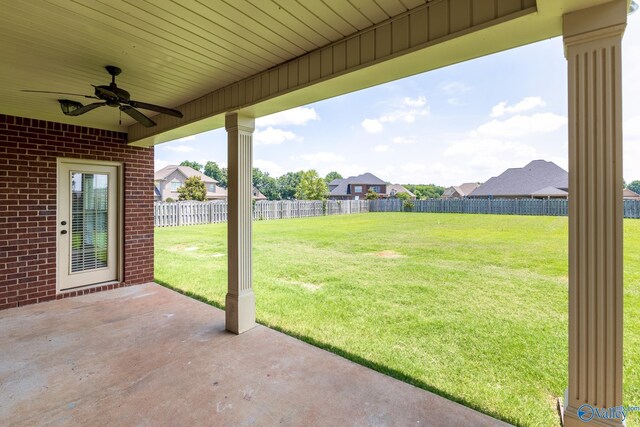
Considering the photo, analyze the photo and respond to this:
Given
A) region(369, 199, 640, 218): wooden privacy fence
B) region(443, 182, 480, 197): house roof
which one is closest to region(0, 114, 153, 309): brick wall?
region(369, 199, 640, 218): wooden privacy fence

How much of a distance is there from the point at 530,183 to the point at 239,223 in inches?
991

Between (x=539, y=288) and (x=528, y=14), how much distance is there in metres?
4.33

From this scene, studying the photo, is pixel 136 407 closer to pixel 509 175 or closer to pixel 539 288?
pixel 539 288

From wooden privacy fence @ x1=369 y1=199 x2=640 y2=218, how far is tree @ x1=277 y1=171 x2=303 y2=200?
80.2 ft

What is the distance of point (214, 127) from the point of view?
3.93 meters

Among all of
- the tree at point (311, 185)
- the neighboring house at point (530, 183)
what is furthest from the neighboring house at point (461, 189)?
the tree at point (311, 185)

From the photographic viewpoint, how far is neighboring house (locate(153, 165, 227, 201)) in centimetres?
2809

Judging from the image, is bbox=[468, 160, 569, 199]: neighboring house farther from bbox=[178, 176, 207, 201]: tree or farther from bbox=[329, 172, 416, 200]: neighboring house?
bbox=[178, 176, 207, 201]: tree

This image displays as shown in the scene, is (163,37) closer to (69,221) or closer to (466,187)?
(69,221)

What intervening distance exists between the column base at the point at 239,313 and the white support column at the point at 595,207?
2.66 metres

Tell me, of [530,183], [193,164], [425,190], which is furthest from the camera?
[425,190]

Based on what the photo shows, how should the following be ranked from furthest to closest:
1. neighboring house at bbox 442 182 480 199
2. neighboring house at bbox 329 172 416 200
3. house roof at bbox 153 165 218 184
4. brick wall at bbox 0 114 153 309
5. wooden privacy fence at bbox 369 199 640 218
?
neighboring house at bbox 442 182 480 199 < neighboring house at bbox 329 172 416 200 < house roof at bbox 153 165 218 184 < wooden privacy fence at bbox 369 199 640 218 < brick wall at bbox 0 114 153 309

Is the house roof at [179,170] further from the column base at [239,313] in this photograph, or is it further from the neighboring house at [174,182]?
the column base at [239,313]

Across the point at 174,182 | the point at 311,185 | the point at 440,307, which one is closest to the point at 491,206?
the point at 311,185
